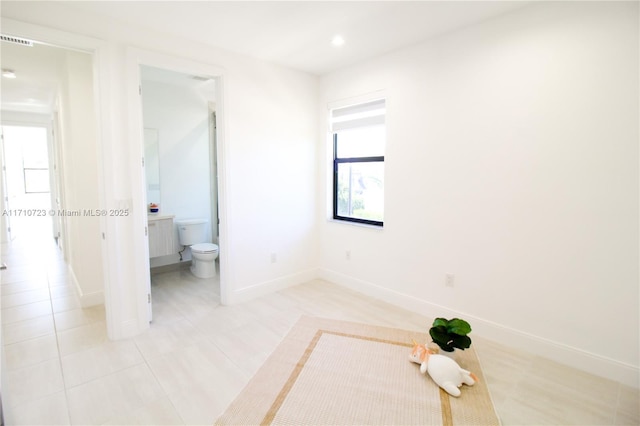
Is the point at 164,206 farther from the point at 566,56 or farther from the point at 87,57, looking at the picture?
the point at 566,56

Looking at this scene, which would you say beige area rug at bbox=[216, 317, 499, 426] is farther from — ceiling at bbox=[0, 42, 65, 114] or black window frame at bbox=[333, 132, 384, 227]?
ceiling at bbox=[0, 42, 65, 114]

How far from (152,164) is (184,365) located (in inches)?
114

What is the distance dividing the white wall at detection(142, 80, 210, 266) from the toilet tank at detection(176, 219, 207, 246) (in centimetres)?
12

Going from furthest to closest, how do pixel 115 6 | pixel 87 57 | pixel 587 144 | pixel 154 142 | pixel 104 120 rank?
pixel 154 142 → pixel 87 57 → pixel 104 120 → pixel 115 6 → pixel 587 144

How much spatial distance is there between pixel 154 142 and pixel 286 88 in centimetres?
195

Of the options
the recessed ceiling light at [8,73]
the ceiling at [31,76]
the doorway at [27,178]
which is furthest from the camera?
the doorway at [27,178]

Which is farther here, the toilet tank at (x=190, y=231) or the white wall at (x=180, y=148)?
the toilet tank at (x=190, y=231)

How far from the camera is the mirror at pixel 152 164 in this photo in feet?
13.9

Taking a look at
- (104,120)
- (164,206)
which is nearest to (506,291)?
(104,120)

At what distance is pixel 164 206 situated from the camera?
444 centimetres

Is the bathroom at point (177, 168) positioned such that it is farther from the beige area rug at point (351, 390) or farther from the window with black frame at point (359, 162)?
the beige area rug at point (351, 390)

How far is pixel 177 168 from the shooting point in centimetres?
452

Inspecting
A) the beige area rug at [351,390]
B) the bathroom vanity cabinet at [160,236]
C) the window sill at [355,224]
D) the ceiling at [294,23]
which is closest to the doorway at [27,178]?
the bathroom vanity cabinet at [160,236]

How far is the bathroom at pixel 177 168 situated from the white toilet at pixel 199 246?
2cm
